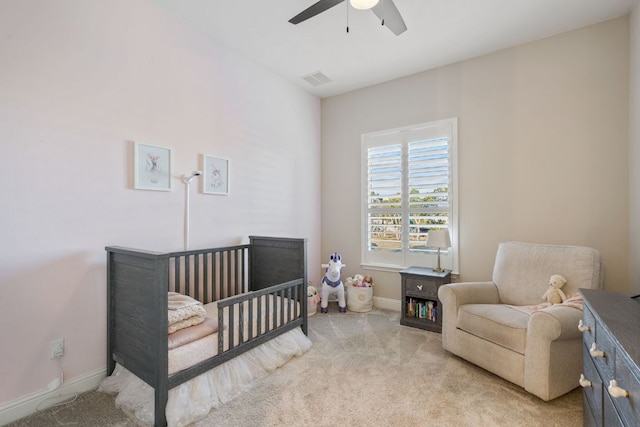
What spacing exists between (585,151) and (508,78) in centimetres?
97

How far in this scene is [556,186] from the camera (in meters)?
2.68

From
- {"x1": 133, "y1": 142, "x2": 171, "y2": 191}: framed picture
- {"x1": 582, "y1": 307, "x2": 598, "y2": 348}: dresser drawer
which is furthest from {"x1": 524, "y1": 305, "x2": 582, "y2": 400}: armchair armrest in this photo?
{"x1": 133, "y1": 142, "x2": 171, "y2": 191}: framed picture

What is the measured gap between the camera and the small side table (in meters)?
2.96

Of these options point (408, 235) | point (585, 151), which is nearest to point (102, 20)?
point (408, 235)

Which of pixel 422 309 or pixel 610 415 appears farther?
pixel 422 309

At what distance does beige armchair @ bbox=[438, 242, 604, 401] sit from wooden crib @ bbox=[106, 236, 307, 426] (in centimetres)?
135

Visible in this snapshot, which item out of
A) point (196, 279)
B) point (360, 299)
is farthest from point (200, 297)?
point (360, 299)

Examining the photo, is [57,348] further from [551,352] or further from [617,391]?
[551,352]

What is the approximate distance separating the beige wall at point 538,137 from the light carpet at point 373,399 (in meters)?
1.27

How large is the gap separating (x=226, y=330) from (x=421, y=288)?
2.00 m

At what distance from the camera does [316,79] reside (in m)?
3.54

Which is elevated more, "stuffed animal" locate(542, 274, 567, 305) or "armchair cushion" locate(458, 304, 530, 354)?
"stuffed animal" locate(542, 274, 567, 305)

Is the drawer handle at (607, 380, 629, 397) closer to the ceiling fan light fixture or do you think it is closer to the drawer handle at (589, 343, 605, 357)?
the drawer handle at (589, 343, 605, 357)

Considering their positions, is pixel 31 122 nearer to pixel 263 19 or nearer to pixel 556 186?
pixel 263 19
